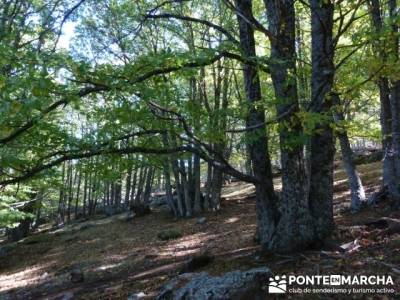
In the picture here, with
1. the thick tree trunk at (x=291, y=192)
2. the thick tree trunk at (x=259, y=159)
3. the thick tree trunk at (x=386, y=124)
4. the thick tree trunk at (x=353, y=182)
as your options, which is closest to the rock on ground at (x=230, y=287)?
the thick tree trunk at (x=291, y=192)

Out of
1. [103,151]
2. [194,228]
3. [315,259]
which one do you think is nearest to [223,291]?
[315,259]

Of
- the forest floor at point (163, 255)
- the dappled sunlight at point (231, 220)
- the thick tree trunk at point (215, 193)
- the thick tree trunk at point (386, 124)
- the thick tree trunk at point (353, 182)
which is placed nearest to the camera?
the forest floor at point (163, 255)

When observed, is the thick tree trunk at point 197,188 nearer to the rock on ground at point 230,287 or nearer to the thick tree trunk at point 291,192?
the thick tree trunk at point 291,192

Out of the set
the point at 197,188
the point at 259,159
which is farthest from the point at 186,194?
the point at 259,159

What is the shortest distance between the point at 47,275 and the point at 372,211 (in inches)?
415

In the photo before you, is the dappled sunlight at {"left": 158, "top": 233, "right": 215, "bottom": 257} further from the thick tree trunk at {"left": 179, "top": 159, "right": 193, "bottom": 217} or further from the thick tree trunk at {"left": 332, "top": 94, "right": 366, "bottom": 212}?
the thick tree trunk at {"left": 179, "top": 159, "right": 193, "bottom": 217}

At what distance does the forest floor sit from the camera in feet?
21.3

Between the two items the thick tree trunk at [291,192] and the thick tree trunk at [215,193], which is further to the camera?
the thick tree trunk at [215,193]

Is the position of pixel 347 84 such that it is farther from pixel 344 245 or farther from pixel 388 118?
pixel 388 118

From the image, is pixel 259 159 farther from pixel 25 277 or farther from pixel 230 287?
pixel 25 277

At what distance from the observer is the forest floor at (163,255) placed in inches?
255

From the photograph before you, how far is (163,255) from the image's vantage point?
470 inches

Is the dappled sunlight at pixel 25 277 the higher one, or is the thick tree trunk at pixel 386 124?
the thick tree trunk at pixel 386 124

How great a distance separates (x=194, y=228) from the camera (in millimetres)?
16094
